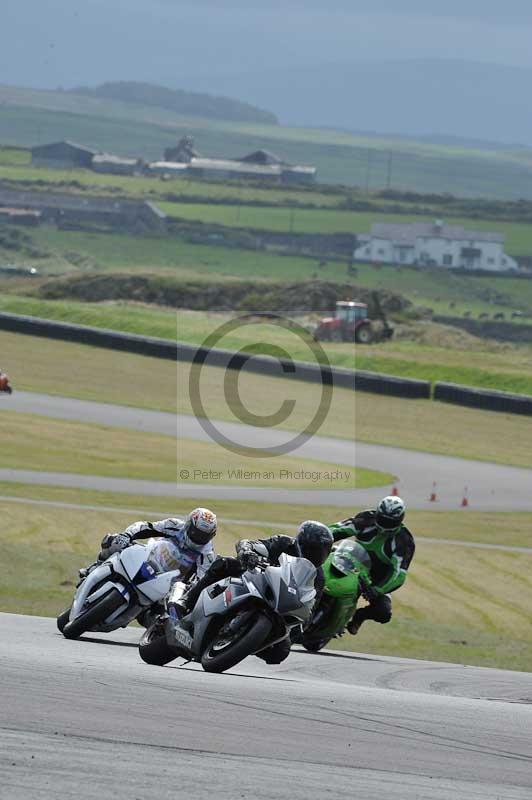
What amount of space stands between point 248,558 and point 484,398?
39.8 metres

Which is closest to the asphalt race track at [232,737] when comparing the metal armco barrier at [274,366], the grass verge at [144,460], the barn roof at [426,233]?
the grass verge at [144,460]

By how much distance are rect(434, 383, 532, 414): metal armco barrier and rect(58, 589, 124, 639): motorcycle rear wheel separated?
3743cm

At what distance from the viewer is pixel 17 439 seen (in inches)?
1464

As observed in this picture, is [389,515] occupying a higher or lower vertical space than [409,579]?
higher

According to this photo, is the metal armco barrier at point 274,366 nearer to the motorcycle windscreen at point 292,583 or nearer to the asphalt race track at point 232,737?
the motorcycle windscreen at point 292,583

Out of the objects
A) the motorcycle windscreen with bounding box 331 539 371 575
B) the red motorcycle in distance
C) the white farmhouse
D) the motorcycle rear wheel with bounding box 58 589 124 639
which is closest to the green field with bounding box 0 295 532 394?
the red motorcycle in distance

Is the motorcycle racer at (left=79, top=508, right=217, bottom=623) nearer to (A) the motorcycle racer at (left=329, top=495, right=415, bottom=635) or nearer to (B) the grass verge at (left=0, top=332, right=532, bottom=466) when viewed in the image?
(A) the motorcycle racer at (left=329, top=495, right=415, bottom=635)

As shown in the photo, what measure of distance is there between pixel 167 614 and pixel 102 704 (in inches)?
125

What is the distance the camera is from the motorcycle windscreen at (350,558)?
1454cm

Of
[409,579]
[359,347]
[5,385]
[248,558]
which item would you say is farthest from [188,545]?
[359,347]

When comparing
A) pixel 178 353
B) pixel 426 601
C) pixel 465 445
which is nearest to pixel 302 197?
pixel 178 353

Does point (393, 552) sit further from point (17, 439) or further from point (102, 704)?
point (17, 439)

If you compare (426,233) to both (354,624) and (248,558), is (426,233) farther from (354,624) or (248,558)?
(248,558)

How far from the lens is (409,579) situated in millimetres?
24594
